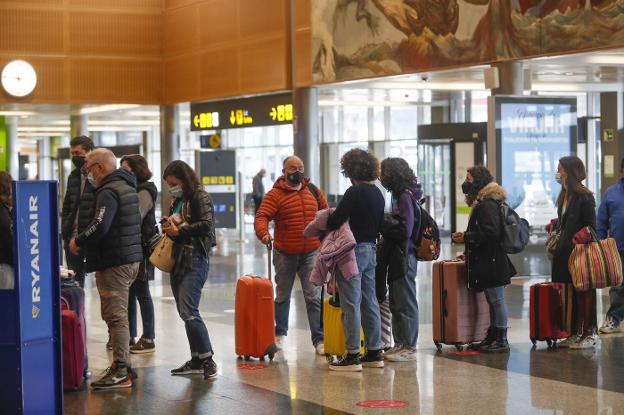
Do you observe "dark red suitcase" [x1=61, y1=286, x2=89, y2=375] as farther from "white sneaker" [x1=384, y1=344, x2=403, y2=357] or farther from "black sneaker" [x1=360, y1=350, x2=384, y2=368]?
"white sneaker" [x1=384, y1=344, x2=403, y2=357]

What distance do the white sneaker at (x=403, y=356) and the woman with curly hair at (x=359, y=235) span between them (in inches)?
12.8

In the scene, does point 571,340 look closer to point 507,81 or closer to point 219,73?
point 507,81

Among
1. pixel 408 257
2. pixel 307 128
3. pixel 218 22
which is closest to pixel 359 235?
pixel 408 257

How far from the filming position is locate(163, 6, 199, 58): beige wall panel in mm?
21156

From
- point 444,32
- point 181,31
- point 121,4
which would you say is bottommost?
point 444,32

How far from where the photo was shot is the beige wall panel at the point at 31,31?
21250 mm

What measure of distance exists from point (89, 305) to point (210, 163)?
1011 centimetres

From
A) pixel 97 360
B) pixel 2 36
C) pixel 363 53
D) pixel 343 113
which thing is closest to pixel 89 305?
pixel 97 360

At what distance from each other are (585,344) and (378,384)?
246cm

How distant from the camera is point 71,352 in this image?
27.8 feet

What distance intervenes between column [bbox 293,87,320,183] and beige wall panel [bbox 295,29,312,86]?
199mm

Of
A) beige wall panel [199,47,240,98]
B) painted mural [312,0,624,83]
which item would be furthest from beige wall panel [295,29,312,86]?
beige wall panel [199,47,240,98]

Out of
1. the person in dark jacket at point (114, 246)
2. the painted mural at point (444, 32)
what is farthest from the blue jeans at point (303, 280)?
the painted mural at point (444, 32)

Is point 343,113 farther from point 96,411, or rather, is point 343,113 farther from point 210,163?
point 96,411
